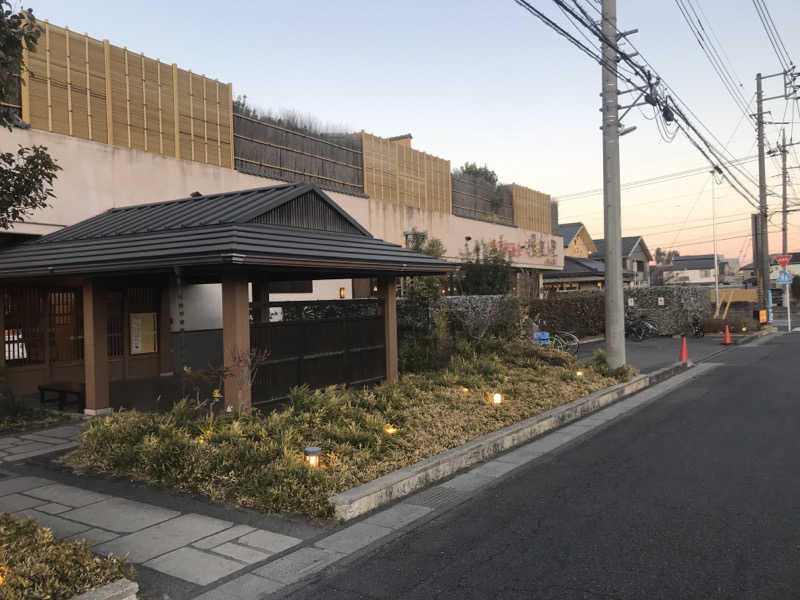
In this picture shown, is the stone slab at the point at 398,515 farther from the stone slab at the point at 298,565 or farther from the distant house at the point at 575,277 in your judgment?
the distant house at the point at 575,277

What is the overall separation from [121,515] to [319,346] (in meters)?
5.22

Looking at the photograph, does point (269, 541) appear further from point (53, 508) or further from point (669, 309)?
point (669, 309)

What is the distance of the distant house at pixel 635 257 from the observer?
6192 cm

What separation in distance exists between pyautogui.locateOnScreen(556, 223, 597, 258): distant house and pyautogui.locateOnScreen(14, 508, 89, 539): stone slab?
52.5 meters

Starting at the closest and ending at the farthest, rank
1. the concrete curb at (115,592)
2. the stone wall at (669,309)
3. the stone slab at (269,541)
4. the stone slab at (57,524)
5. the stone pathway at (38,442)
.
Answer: the concrete curb at (115,592), the stone slab at (269,541), the stone slab at (57,524), the stone pathway at (38,442), the stone wall at (669,309)

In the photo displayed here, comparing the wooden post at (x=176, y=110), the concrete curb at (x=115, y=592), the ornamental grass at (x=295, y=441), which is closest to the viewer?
the concrete curb at (x=115, y=592)

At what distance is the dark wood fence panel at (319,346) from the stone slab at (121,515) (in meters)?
3.28

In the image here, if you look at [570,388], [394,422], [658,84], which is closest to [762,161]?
[658,84]

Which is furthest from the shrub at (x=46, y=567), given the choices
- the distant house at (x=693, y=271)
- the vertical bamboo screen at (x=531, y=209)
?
the distant house at (x=693, y=271)

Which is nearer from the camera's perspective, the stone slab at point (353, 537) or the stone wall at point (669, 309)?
the stone slab at point (353, 537)

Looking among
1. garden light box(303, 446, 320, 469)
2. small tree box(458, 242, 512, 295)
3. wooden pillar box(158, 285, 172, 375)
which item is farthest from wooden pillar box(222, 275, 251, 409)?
small tree box(458, 242, 512, 295)

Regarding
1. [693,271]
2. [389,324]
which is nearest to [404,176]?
[389,324]

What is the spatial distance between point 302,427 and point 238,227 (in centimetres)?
316

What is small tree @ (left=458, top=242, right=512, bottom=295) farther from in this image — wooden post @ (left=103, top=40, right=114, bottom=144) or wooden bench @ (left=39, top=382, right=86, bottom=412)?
wooden bench @ (left=39, top=382, right=86, bottom=412)
